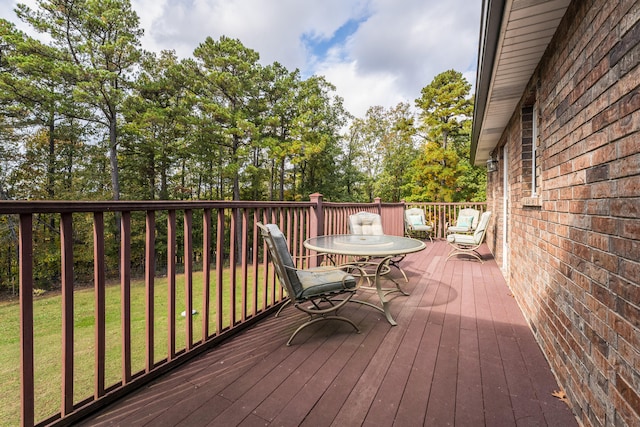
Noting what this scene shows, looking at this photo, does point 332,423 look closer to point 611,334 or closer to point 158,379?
point 158,379

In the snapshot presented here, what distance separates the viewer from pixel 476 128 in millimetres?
4660

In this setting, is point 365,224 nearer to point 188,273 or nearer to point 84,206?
point 188,273

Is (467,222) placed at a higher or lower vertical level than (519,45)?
lower

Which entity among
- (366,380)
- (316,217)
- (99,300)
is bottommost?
(366,380)

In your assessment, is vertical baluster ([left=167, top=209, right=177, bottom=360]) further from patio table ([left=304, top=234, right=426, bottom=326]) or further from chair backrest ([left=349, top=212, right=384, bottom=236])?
chair backrest ([left=349, top=212, right=384, bottom=236])

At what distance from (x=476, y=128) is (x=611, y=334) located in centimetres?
420

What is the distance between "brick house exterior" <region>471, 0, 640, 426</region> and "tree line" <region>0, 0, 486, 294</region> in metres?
11.5

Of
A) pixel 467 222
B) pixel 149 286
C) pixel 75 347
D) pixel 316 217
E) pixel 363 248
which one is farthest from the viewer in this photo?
pixel 467 222

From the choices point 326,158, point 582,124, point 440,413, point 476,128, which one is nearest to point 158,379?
point 440,413

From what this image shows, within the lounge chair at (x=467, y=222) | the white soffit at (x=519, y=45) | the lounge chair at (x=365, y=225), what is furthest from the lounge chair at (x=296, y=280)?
the lounge chair at (x=467, y=222)

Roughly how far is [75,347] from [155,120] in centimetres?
973

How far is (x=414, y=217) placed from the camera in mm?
8594

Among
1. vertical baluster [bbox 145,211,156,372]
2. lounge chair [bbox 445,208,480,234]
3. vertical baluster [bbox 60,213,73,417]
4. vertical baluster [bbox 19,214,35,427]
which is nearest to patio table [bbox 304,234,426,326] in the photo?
vertical baluster [bbox 145,211,156,372]

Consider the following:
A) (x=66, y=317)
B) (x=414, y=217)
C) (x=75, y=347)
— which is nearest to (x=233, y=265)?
(x=66, y=317)
